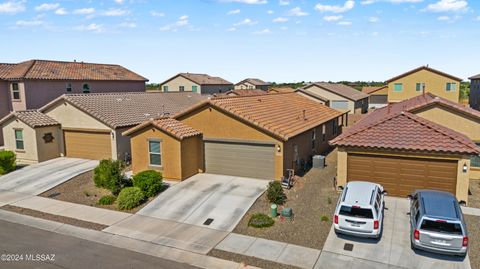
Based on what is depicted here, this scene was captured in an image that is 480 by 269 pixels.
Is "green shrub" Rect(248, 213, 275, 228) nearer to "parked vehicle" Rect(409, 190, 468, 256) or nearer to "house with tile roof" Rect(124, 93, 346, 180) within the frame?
"house with tile roof" Rect(124, 93, 346, 180)

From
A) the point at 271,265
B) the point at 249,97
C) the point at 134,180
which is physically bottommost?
the point at 271,265

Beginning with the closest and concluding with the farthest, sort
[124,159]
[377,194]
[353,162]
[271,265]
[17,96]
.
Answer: [271,265] < [377,194] < [353,162] < [124,159] < [17,96]

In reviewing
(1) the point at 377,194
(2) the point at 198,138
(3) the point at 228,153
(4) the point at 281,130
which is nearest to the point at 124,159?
(2) the point at 198,138

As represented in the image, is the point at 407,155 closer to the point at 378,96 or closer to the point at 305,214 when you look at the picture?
the point at 305,214

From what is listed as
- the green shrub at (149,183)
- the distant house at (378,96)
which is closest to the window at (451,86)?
the distant house at (378,96)

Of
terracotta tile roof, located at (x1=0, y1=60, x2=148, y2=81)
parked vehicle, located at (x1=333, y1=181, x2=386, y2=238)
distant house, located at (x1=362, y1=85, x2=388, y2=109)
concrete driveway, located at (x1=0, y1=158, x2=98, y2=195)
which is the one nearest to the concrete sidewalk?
parked vehicle, located at (x1=333, y1=181, x2=386, y2=238)

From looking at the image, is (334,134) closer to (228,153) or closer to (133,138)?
(228,153)

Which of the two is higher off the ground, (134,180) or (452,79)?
(452,79)

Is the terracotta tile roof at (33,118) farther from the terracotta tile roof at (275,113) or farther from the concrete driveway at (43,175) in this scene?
the terracotta tile roof at (275,113)
